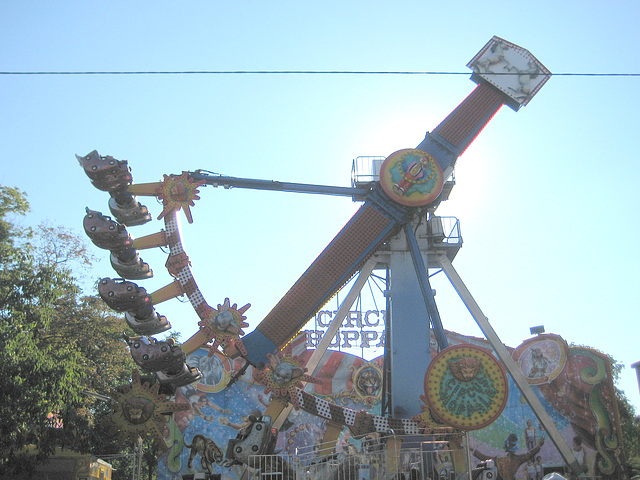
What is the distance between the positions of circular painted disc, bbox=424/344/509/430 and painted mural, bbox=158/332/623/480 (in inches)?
447

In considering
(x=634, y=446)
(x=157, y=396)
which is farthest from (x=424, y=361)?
(x=634, y=446)

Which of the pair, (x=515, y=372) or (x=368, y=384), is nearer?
(x=515, y=372)

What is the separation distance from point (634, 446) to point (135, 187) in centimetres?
3411

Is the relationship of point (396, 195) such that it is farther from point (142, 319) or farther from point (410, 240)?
point (142, 319)

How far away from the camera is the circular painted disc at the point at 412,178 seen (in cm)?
1975

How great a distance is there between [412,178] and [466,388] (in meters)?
7.08

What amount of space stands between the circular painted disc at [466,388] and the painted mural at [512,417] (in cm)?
1136

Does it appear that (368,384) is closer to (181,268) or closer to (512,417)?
(512,417)

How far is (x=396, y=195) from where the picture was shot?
19.8 meters

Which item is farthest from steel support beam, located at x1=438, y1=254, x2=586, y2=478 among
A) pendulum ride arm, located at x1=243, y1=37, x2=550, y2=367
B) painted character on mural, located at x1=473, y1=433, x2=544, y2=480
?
painted character on mural, located at x1=473, y1=433, x2=544, y2=480

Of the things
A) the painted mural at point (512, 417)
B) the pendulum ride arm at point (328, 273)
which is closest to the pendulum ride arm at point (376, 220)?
the pendulum ride arm at point (328, 273)

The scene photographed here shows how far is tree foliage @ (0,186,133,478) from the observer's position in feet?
58.7

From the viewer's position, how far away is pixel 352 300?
63.5 ft

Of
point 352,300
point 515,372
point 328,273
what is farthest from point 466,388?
point 328,273
